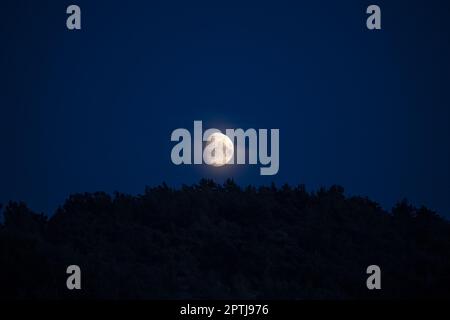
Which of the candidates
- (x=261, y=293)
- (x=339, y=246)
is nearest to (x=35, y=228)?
(x=261, y=293)

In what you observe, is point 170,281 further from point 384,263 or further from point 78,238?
point 384,263

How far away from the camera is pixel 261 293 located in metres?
14.8

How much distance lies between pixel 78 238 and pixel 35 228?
1.23 metres

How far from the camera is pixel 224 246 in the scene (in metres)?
16.5

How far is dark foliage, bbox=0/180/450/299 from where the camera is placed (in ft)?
47.9

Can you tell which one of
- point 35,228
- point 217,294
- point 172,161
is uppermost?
point 172,161

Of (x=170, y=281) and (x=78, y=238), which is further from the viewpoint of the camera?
(x=78, y=238)

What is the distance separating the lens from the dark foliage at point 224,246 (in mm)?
14594
